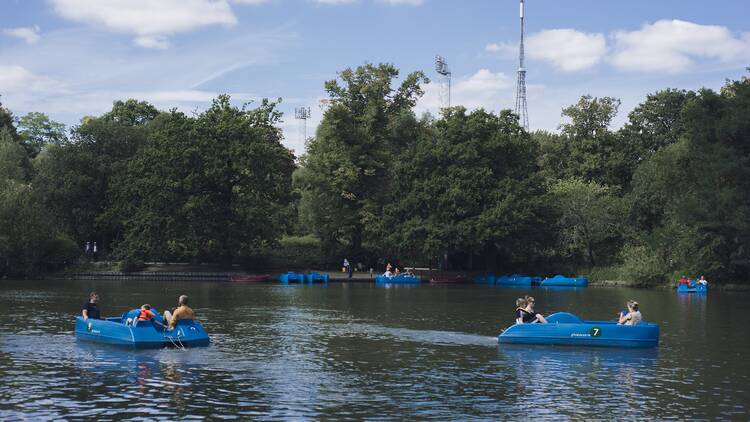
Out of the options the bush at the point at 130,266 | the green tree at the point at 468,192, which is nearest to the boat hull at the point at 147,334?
the green tree at the point at 468,192

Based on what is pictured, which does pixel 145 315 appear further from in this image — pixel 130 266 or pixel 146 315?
pixel 130 266

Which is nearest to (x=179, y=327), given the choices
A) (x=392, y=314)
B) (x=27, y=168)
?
(x=392, y=314)

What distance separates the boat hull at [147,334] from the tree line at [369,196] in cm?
5336

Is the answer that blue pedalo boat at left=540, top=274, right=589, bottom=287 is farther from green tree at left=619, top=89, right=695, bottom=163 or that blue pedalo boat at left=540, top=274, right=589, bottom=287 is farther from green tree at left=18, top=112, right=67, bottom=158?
green tree at left=18, top=112, right=67, bottom=158

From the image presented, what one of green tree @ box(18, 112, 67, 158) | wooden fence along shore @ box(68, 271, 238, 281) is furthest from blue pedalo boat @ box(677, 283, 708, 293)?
green tree @ box(18, 112, 67, 158)

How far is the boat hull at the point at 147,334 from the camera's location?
106 ft

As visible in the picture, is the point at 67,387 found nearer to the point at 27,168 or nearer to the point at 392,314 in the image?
the point at 392,314

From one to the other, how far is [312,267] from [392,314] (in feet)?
168

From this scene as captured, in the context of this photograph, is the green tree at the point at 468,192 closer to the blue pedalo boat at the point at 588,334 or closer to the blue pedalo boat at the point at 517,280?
the blue pedalo boat at the point at 517,280

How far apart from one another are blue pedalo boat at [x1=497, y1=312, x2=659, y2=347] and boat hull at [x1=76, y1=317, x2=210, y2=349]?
12.5m

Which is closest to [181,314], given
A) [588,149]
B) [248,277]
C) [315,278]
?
[315,278]

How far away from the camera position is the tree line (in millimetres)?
85438

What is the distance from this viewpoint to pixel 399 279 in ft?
284

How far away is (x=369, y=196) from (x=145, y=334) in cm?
6681
